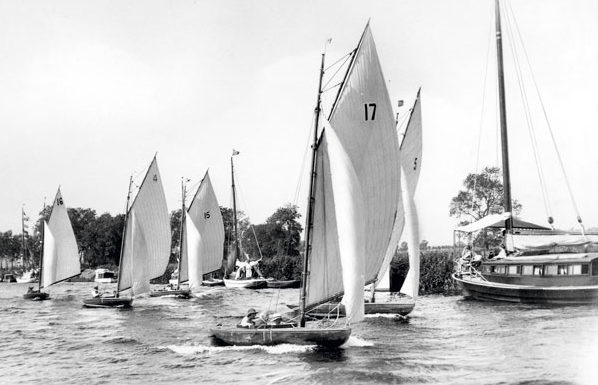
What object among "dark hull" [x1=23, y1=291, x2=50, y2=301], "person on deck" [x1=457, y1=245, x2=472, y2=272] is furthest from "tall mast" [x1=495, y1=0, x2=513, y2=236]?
"dark hull" [x1=23, y1=291, x2=50, y2=301]

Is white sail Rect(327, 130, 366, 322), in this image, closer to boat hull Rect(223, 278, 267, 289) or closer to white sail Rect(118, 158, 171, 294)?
white sail Rect(118, 158, 171, 294)

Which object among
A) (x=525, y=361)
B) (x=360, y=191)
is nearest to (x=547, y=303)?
(x=525, y=361)

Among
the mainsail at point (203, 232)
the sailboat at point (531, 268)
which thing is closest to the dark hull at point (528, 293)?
the sailboat at point (531, 268)

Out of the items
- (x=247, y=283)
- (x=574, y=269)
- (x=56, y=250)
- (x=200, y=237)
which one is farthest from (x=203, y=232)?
(x=574, y=269)

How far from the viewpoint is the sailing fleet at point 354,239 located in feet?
83.9

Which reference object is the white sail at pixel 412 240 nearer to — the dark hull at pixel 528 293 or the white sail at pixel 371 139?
the white sail at pixel 371 139

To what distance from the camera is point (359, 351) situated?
27.3 meters

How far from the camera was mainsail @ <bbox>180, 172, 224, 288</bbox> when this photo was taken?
224 feet

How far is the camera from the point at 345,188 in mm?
25203

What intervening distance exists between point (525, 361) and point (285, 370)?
9.81 meters

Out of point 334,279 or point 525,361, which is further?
point 334,279

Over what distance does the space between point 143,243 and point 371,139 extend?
32.1 metres

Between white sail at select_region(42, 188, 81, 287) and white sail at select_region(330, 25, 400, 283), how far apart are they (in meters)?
46.9

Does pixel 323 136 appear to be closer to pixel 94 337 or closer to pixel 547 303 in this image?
pixel 94 337
